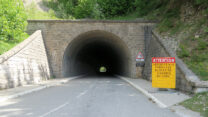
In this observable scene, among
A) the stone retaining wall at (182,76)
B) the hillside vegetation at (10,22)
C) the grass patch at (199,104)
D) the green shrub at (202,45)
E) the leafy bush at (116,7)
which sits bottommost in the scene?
A: the grass patch at (199,104)

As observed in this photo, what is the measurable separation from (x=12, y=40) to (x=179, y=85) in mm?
12949

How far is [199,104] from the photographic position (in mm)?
5844

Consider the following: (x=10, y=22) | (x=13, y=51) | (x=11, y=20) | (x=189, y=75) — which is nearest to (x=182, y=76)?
(x=189, y=75)

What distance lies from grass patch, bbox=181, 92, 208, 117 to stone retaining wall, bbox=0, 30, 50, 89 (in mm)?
8397

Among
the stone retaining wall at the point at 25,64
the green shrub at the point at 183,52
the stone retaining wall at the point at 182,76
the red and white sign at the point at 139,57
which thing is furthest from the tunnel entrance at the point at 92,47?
the green shrub at the point at 183,52

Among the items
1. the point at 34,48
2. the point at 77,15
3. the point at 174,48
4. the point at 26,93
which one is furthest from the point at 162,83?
the point at 77,15

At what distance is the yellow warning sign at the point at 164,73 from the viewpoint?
8391mm

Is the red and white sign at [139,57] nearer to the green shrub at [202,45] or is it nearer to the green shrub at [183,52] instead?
the green shrub at [183,52]

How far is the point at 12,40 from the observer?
1478 cm

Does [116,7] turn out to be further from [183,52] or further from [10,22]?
[183,52]

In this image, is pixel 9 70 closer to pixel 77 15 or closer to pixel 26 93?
pixel 26 93

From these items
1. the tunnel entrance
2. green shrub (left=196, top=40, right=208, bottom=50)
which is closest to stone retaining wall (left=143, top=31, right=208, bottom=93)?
green shrub (left=196, top=40, right=208, bottom=50)

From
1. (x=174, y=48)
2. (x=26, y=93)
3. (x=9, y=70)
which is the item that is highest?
(x=174, y=48)

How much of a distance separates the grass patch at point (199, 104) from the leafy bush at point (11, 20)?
41.1 feet
